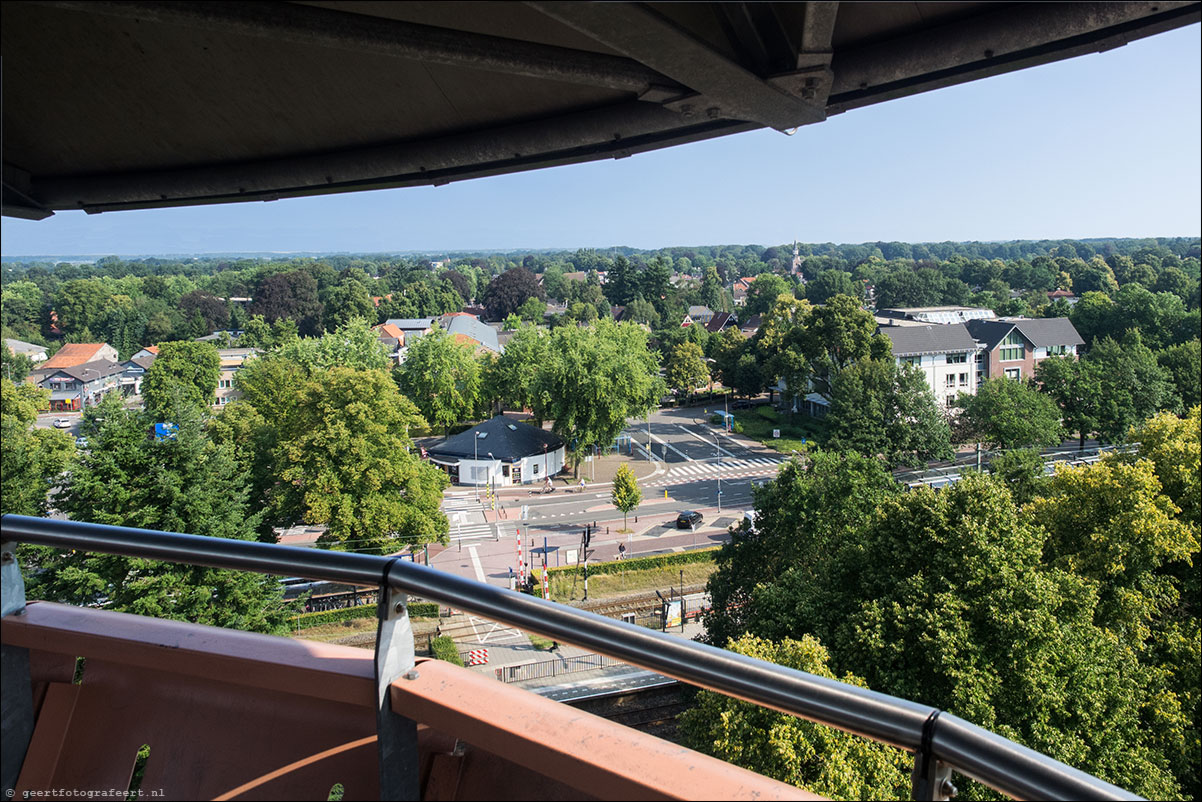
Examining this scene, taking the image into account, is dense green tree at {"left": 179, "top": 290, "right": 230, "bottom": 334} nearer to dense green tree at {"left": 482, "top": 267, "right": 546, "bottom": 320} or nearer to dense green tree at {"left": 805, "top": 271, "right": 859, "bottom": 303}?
dense green tree at {"left": 482, "top": 267, "right": 546, "bottom": 320}

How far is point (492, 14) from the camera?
59.0 inches

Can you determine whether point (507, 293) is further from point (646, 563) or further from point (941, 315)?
point (646, 563)

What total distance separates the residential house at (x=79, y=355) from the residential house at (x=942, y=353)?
33.2 meters

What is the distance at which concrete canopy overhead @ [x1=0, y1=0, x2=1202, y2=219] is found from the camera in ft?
4.70

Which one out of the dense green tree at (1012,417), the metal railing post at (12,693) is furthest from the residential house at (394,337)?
the metal railing post at (12,693)

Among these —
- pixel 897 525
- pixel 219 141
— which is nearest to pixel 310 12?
pixel 219 141

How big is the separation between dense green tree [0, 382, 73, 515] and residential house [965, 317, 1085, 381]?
2661 centimetres

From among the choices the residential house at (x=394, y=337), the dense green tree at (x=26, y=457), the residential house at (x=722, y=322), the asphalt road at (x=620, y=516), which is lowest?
the asphalt road at (x=620, y=516)

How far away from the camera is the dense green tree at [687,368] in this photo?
109 feet

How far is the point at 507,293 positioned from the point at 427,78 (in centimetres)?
5973

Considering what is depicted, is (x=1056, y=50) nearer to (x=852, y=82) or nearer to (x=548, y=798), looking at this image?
(x=852, y=82)

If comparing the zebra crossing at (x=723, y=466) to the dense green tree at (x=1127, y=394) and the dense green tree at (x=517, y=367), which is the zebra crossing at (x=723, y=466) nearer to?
the dense green tree at (x=517, y=367)

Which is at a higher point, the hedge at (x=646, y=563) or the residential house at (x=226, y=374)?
the residential house at (x=226, y=374)

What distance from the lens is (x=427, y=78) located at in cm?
187
